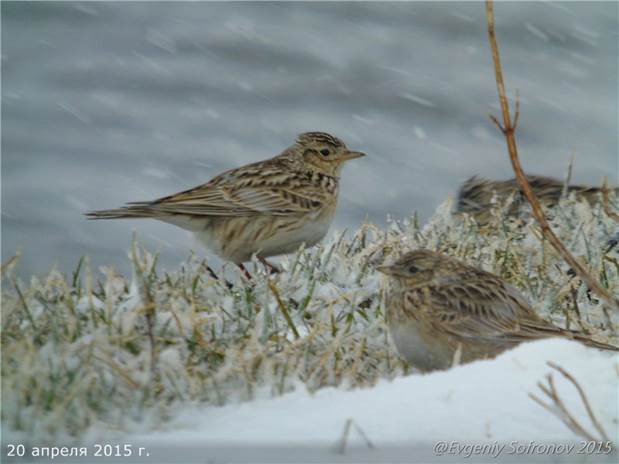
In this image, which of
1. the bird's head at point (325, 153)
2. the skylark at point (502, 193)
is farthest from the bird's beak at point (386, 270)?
the skylark at point (502, 193)

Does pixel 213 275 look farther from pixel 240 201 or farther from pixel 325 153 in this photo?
pixel 325 153

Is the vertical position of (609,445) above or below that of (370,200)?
above

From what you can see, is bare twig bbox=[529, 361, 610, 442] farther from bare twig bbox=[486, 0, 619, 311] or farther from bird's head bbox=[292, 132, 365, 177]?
bird's head bbox=[292, 132, 365, 177]

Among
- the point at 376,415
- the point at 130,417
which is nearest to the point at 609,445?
the point at 376,415

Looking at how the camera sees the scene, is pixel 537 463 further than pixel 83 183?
No


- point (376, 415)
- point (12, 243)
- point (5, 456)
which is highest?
point (376, 415)

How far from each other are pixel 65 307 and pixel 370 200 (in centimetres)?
1061

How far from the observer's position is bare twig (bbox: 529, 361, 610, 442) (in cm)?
373

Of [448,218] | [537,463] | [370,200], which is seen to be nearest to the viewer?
[537,463]

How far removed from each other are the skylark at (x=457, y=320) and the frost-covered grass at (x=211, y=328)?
0.85 feet

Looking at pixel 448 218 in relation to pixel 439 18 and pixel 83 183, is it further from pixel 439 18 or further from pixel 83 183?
pixel 439 18

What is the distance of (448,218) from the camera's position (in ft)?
25.6

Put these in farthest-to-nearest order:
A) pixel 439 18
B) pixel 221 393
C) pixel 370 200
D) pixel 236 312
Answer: pixel 439 18 < pixel 370 200 < pixel 236 312 < pixel 221 393

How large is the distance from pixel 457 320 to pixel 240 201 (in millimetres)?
2662
